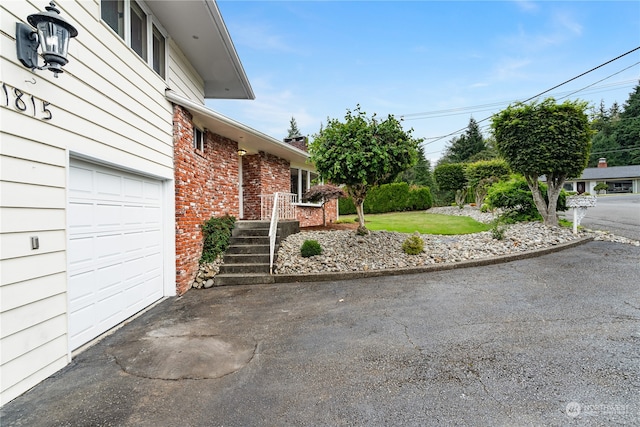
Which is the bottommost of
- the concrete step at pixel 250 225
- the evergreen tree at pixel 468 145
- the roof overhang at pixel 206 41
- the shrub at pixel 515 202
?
the concrete step at pixel 250 225

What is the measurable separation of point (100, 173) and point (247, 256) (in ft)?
11.0

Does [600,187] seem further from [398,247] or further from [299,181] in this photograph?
[398,247]

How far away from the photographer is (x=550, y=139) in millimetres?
7488

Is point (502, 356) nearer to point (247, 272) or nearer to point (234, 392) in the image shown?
point (234, 392)

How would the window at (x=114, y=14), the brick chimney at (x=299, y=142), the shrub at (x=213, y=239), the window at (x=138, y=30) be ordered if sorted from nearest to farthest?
the window at (x=114, y=14), the window at (x=138, y=30), the shrub at (x=213, y=239), the brick chimney at (x=299, y=142)

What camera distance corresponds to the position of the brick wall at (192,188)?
5430 mm

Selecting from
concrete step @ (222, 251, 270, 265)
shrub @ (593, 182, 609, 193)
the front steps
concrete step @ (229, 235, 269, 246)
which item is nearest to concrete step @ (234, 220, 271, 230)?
the front steps

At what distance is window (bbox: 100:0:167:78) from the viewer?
405cm

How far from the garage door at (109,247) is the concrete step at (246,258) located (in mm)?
1600

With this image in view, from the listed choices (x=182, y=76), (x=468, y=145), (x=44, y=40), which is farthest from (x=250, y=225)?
(x=468, y=145)

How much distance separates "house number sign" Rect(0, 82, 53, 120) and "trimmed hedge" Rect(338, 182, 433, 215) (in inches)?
627

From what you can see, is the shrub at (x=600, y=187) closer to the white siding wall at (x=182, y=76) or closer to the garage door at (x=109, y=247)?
the white siding wall at (x=182, y=76)

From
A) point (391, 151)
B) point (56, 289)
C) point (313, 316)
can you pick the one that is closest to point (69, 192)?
point (56, 289)

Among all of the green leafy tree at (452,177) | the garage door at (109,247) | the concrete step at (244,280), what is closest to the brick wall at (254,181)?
the concrete step at (244,280)
